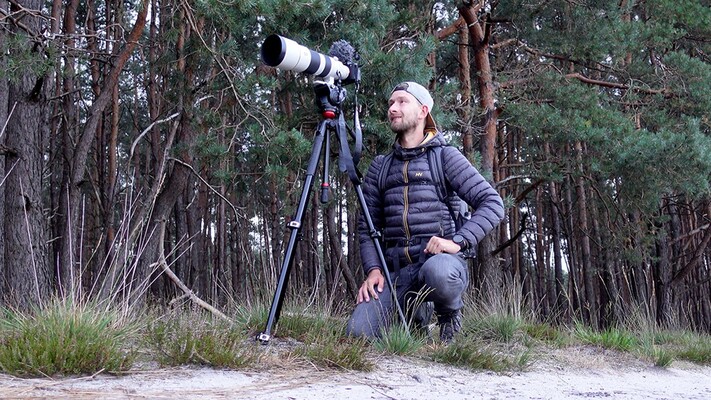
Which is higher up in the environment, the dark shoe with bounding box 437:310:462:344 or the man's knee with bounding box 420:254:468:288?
the man's knee with bounding box 420:254:468:288

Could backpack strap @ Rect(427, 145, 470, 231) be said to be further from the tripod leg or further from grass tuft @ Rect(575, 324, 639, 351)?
grass tuft @ Rect(575, 324, 639, 351)

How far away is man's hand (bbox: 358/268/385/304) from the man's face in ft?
2.93

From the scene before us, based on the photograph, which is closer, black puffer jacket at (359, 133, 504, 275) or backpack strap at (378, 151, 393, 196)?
black puffer jacket at (359, 133, 504, 275)

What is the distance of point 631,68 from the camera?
1042 centimetres

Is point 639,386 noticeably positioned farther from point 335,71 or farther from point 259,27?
point 259,27

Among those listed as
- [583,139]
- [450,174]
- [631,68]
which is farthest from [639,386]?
[631,68]

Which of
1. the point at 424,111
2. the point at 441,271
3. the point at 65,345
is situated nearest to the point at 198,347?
the point at 65,345

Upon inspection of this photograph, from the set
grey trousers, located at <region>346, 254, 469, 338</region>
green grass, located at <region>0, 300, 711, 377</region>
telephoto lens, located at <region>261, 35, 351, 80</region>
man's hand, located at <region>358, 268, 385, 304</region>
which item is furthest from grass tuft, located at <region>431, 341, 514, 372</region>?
telephoto lens, located at <region>261, 35, 351, 80</region>

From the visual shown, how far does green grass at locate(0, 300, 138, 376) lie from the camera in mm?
2557

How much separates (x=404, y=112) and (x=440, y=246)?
0.89m

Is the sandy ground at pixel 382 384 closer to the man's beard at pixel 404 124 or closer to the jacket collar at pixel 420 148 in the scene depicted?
the jacket collar at pixel 420 148

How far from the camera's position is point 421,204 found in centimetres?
399

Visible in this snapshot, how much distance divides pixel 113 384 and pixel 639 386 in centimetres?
276

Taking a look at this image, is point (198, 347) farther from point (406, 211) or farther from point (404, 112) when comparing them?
point (404, 112)
